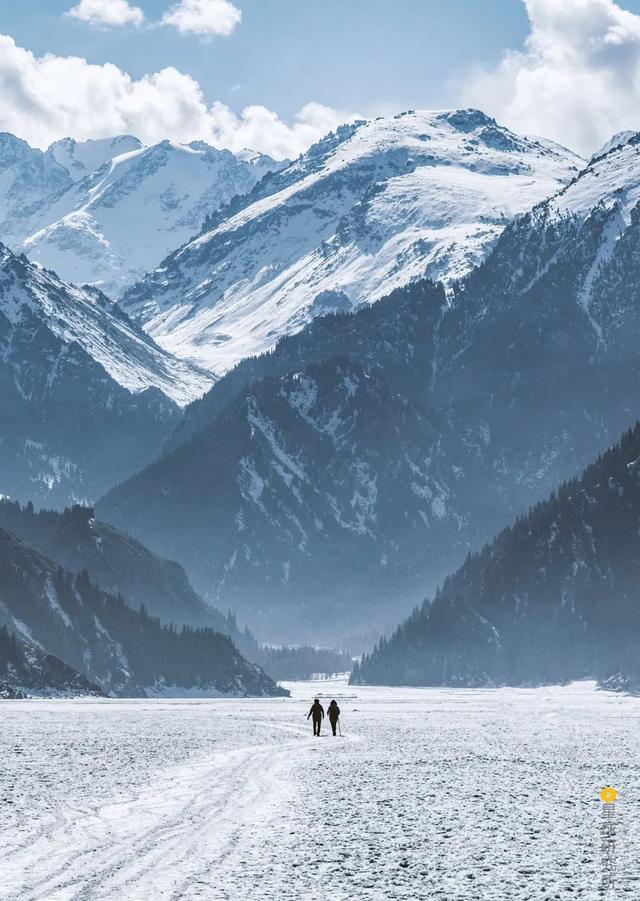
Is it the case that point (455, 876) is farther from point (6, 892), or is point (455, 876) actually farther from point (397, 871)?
point (6, 892)

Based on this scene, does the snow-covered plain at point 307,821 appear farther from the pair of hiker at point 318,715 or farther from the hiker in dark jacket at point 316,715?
the pair of hiker at point 318,715

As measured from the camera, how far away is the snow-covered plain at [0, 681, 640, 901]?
115 ft

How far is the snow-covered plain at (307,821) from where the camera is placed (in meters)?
35.1

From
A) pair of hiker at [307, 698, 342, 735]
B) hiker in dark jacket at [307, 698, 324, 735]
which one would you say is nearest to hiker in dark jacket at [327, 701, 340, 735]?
pair of hiker at [307, 698, 342, 735]

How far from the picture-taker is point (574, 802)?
51094 millimetres

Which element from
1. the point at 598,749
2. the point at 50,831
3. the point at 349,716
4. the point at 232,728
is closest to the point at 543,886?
the point at 50,831

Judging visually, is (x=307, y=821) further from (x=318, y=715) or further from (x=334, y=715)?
(x=334, y=715)

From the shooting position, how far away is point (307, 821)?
150 feet

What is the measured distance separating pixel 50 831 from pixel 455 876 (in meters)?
12.2
